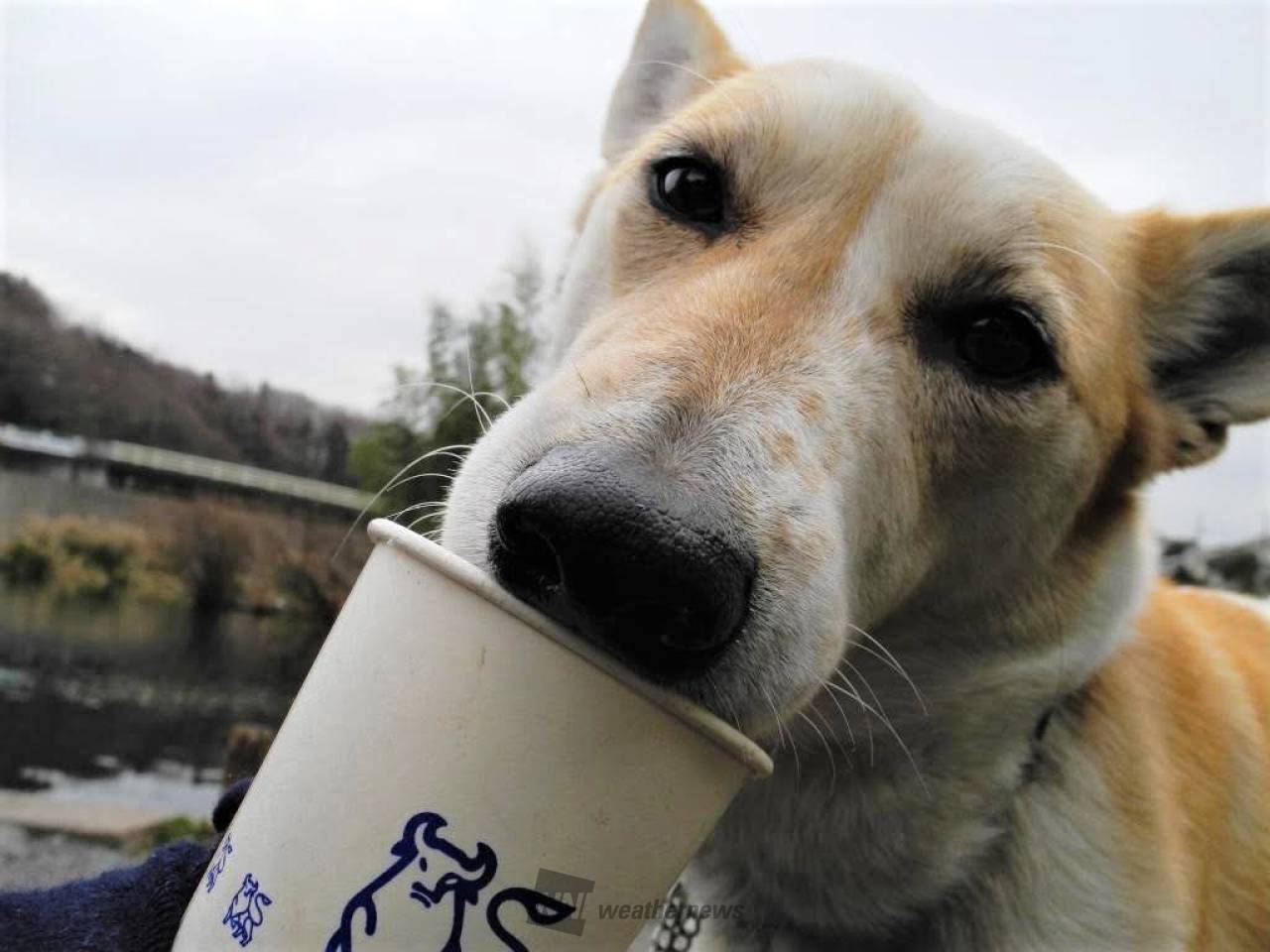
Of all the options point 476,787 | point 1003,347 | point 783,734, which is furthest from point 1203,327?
point 476,787

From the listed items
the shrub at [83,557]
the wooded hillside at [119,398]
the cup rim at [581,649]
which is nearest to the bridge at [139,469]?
the wooded hillside at [119,398]

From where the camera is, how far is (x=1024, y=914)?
79.7 inches

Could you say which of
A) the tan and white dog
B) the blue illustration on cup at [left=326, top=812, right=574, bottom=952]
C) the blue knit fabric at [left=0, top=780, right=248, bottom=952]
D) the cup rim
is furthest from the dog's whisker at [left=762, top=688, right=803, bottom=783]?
the blue knit fabric at [left=0, top=780, right=248, bottom=952]

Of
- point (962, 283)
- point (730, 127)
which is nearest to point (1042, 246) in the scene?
point (962, 283)

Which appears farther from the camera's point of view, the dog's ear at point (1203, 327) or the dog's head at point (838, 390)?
the dog's ear at point (1203, 327)

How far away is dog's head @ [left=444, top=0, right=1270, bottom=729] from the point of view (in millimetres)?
1122

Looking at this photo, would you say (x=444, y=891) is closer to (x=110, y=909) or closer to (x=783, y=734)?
(x=110, y=909)

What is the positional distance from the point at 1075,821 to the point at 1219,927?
534 millimetres

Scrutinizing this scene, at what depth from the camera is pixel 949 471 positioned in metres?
1.89

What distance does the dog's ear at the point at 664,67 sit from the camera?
2633 mm

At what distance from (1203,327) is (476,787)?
225 cm

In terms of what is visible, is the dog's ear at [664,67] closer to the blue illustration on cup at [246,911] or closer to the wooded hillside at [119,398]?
the blue illustration on cup at [246,911]

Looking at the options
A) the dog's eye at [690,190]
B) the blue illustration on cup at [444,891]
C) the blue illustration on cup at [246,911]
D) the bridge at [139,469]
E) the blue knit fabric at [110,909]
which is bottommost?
the bridge at [139,469]

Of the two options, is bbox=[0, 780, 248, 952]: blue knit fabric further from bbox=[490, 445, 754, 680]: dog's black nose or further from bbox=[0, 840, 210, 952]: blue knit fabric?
bbox=[490, 445, 754, 680]: dog's black nose
